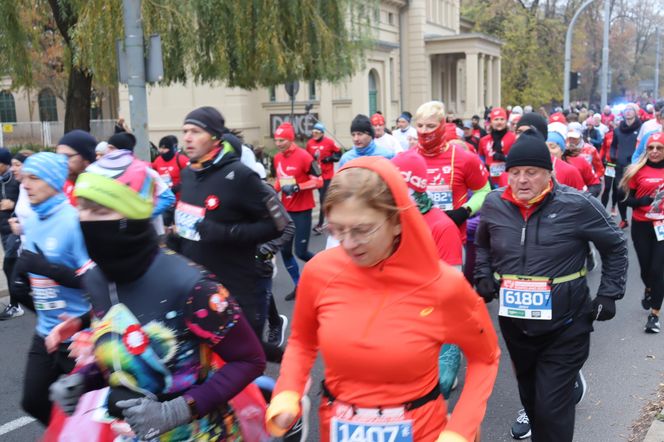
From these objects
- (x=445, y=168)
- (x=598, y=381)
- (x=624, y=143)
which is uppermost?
(x=445, y=168)

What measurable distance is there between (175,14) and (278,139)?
17.5 ft

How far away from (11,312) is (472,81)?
137 feet

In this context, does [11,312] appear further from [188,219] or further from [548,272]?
[548,272]

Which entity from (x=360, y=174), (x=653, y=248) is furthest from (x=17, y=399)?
(x=653, y=248)

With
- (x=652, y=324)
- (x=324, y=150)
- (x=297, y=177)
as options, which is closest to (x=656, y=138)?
(x=652, y=324)

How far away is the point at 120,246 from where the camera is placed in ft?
7.63

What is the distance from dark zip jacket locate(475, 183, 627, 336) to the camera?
12.9 ft

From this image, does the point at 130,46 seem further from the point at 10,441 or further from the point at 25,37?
the point at 10,441

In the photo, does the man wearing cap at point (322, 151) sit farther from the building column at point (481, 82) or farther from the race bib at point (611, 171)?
the building column at point (481, 82)

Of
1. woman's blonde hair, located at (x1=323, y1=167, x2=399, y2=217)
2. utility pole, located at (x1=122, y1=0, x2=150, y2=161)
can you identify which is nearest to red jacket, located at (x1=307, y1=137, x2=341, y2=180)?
utility pole, located at (x1=122, y1=0, x2=150, y2=161)

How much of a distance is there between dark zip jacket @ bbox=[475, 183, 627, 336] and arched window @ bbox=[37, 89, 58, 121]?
44963 millimetres

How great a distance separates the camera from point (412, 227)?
2.28m

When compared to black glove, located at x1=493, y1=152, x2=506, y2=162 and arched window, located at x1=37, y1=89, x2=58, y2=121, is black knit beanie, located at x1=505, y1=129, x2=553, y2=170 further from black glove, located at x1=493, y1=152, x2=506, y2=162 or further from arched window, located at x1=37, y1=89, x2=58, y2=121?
arched window, located at x1=37, y1=89, x2=58, y2=121

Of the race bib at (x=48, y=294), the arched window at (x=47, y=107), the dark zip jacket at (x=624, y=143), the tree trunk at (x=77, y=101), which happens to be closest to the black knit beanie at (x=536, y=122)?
the race bib at (x=48, y=294)
